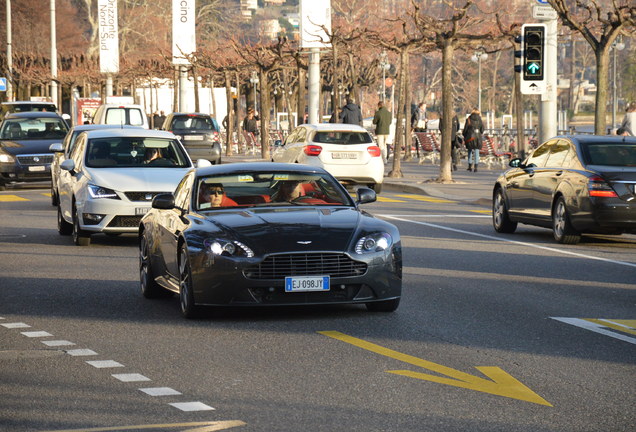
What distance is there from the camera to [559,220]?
64.3ft

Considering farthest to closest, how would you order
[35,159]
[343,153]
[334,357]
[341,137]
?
1. [35,159]
2. [341,137]
3. [343,153]
4. [334,357]

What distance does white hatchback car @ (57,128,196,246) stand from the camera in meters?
18.4

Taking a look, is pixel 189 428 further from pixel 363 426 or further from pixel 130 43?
pixel 130 43

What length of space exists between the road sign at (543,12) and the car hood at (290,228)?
57.1 ft

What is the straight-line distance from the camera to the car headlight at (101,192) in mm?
18516

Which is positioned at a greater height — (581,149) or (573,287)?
(581,149)

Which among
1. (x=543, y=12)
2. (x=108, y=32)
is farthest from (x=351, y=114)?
(x=108, y=32)

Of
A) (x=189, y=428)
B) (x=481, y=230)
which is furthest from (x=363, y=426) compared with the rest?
(x=481, y=230)

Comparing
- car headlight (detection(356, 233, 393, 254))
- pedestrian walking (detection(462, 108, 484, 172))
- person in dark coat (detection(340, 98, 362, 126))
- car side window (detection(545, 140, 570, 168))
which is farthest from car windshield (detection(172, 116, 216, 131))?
car headlight (detection(356, 233, 393, 254))

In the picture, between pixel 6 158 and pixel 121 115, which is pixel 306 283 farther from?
pixel 121 115

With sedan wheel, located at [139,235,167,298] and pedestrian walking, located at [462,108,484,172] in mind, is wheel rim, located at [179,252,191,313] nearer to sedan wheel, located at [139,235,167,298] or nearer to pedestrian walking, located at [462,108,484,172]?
sedan wheel, located at [139,235,167,298]

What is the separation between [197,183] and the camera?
41.1 ft

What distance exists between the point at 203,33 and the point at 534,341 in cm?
10482

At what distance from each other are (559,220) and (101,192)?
6526 mm
